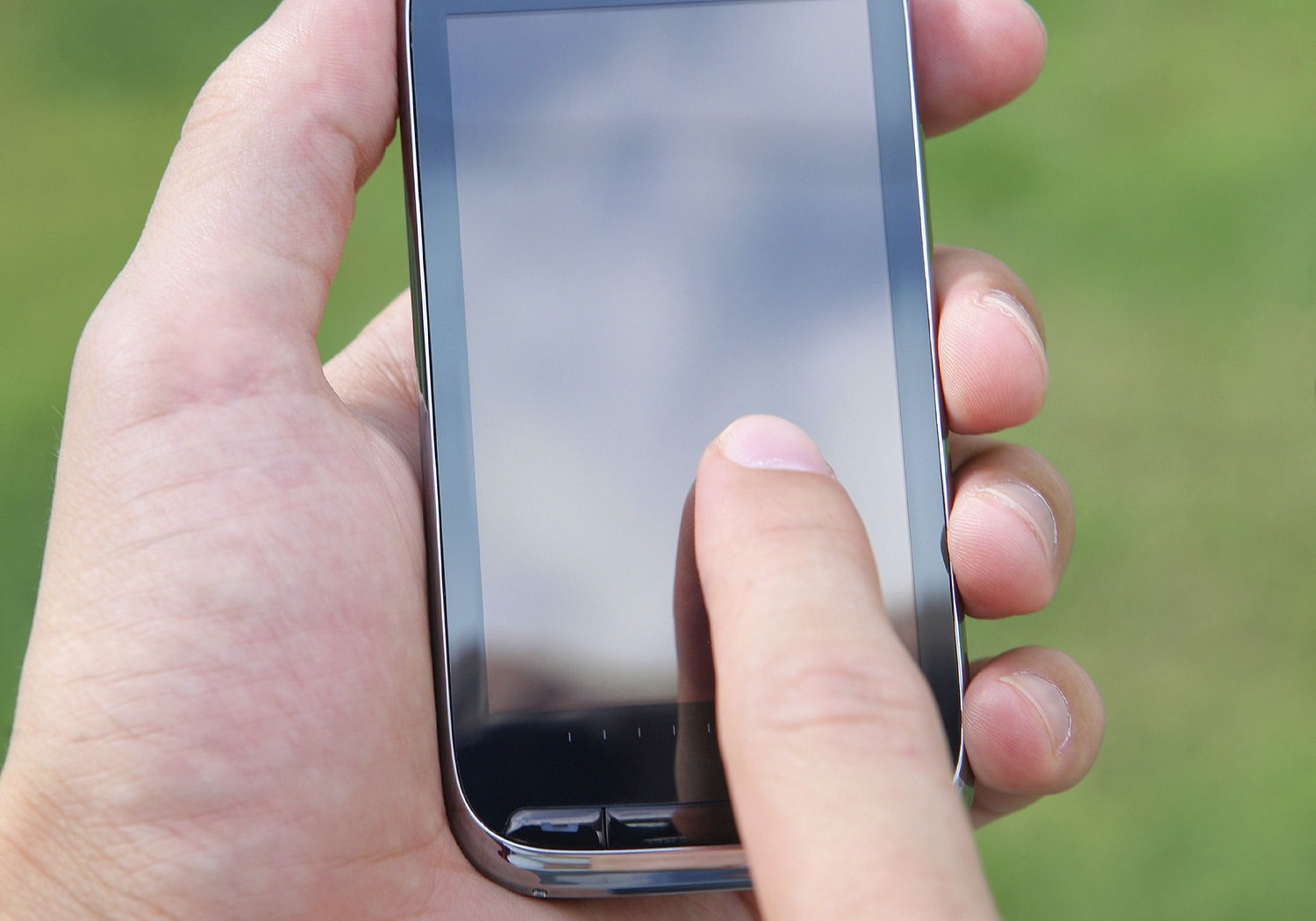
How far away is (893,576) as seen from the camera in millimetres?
1007

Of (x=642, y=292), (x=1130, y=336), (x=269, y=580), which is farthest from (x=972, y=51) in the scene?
(x=1130, y=336)

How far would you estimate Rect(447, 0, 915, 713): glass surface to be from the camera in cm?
100

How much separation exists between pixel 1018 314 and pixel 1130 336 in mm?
953

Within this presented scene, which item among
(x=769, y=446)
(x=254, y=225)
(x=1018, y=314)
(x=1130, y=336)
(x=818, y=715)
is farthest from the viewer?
(x=1130, y=336)

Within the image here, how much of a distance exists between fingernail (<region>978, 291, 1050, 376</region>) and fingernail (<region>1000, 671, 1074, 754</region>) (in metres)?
0.28

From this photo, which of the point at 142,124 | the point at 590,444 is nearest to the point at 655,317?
the point at 590,444

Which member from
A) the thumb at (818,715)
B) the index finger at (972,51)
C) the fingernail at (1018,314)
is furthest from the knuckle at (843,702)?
the index finger at (972,51)

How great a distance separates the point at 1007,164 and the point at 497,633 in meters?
1.42

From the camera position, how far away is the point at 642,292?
40.8 inches

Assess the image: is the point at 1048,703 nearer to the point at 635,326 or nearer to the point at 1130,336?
the point at 635,326

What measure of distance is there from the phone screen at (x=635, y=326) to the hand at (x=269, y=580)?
0.05m

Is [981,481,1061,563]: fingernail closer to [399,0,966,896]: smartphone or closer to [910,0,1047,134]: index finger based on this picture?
[399,0,966,896]: smartphone

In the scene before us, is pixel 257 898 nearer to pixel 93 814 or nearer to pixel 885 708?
pixel 93 814

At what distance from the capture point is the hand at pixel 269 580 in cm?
85
